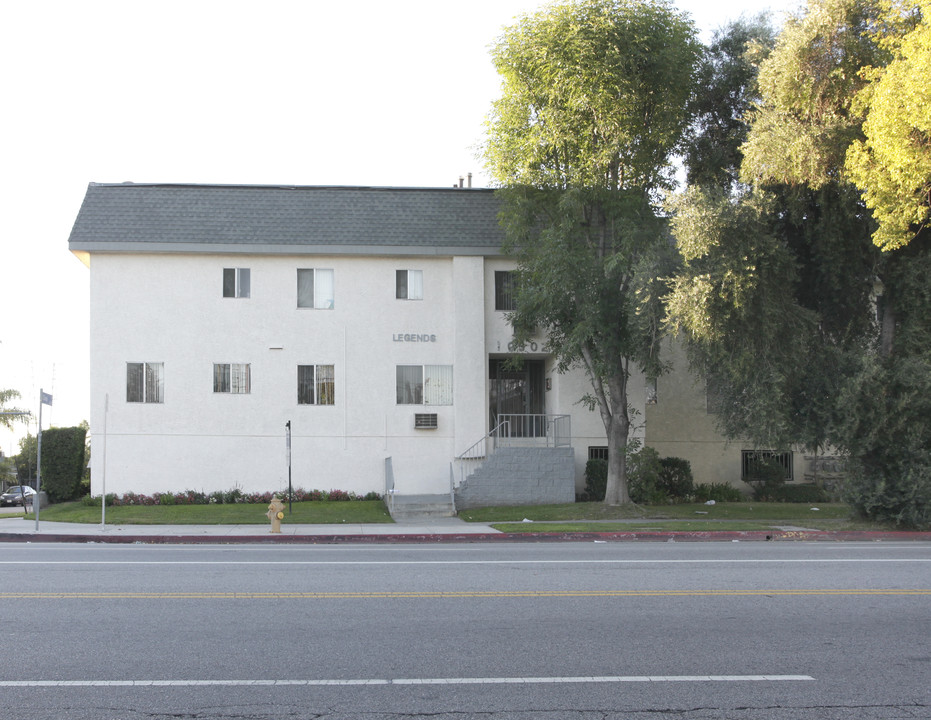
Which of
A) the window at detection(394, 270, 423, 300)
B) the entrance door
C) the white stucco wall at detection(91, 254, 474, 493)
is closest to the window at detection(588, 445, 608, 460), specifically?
the entrance door

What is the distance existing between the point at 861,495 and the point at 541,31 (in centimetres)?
1294

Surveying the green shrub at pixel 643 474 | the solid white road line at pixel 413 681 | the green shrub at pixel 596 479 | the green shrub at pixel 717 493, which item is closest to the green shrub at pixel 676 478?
the green shrub at pixel 717 493

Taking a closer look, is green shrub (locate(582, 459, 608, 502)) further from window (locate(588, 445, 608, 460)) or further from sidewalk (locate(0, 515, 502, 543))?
Result: sidewalk (locate(0, 515, 502, 543))

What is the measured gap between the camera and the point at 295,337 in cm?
2688

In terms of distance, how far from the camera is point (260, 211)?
27.0 m

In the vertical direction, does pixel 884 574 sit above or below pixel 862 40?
below

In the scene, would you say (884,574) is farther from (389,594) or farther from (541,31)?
(541,31)

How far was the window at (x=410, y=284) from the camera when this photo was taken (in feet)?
89.7

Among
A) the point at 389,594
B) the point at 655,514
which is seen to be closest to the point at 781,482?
the point at 655,514

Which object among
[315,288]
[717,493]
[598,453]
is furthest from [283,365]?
[717,493]

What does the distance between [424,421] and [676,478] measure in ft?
26.0

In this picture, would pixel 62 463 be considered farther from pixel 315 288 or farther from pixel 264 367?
pixel 315 288

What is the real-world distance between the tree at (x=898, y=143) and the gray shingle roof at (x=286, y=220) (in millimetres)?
11283

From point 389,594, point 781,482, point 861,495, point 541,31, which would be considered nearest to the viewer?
point 389,594
